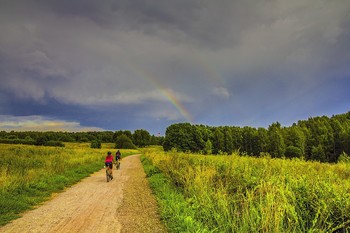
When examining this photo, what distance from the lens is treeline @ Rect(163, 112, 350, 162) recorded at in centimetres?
8962

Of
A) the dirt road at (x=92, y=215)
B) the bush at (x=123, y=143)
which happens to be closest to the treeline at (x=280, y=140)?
the bush at (x=123, y=143)

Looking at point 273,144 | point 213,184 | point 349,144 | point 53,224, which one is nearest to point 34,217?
point 53,224

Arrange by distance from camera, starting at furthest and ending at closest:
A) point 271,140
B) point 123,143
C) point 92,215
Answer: point 123,143
point 271,140
point 92,215

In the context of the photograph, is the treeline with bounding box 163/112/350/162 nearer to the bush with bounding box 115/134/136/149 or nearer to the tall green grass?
the bush with bounding box 115/134/136/149

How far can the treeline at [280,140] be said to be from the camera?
89.6 metres

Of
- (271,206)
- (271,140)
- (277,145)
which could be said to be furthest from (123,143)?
(271,206)

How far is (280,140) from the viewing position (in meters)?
103

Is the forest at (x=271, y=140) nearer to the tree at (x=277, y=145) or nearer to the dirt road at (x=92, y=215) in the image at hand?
the tree at (x=277, y=145)

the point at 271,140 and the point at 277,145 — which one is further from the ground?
the point at 271,140

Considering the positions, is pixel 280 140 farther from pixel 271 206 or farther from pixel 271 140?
pixel 271 206

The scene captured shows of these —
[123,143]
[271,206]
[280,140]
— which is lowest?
[271,206]

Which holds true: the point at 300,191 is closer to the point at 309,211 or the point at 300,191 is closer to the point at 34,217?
the point at 309,211

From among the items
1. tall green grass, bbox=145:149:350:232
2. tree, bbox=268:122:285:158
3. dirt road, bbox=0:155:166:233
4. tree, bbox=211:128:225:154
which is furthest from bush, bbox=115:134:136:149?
tall green grass, bbox=145:149:350:232

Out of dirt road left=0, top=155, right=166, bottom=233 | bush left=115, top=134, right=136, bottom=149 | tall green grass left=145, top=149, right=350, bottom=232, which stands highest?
bush left=115, top=134, right=136, bottom=149
